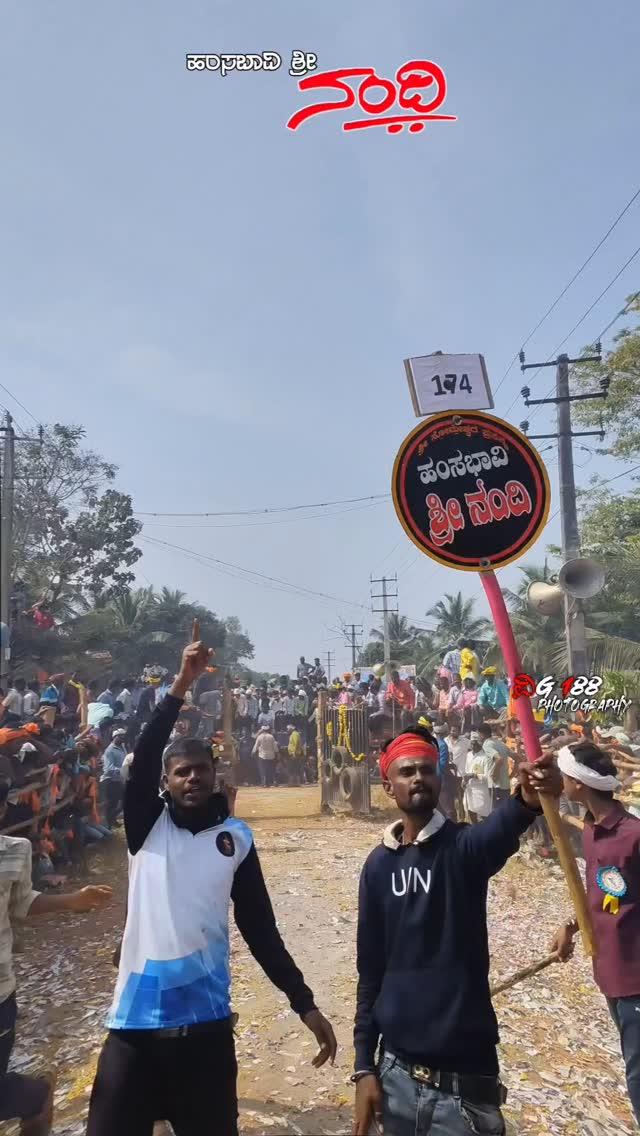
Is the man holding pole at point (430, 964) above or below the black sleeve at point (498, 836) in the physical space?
below

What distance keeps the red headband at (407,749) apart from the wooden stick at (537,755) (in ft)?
1.19

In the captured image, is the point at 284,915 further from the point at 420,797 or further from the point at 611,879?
the point at 420,797

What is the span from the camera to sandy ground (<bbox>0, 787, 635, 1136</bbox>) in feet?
14.7

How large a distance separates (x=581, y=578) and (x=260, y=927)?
34.1 ft

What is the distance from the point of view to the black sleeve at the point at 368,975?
2662 millimetres

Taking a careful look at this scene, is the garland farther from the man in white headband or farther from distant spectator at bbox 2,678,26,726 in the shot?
the man in white headband

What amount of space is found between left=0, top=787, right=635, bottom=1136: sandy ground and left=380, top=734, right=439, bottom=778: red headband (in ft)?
8.40

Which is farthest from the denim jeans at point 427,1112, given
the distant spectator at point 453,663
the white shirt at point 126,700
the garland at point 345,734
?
the distant spectator at point 453,663

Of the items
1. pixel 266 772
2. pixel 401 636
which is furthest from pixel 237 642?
pixel 266 772

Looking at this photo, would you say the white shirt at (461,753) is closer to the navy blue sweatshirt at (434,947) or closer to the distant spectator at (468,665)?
the distant spectator at (468,665)

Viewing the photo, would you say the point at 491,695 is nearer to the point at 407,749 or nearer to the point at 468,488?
the point at 468,488

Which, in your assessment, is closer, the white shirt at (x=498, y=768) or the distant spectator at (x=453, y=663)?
the white shirt at (x=498, y=768)

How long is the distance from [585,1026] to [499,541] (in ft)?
14.2

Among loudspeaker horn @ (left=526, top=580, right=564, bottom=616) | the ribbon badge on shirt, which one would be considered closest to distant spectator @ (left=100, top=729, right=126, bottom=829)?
loudspeaker horn @ (left=526, top=580, right=564, bottom=616)
